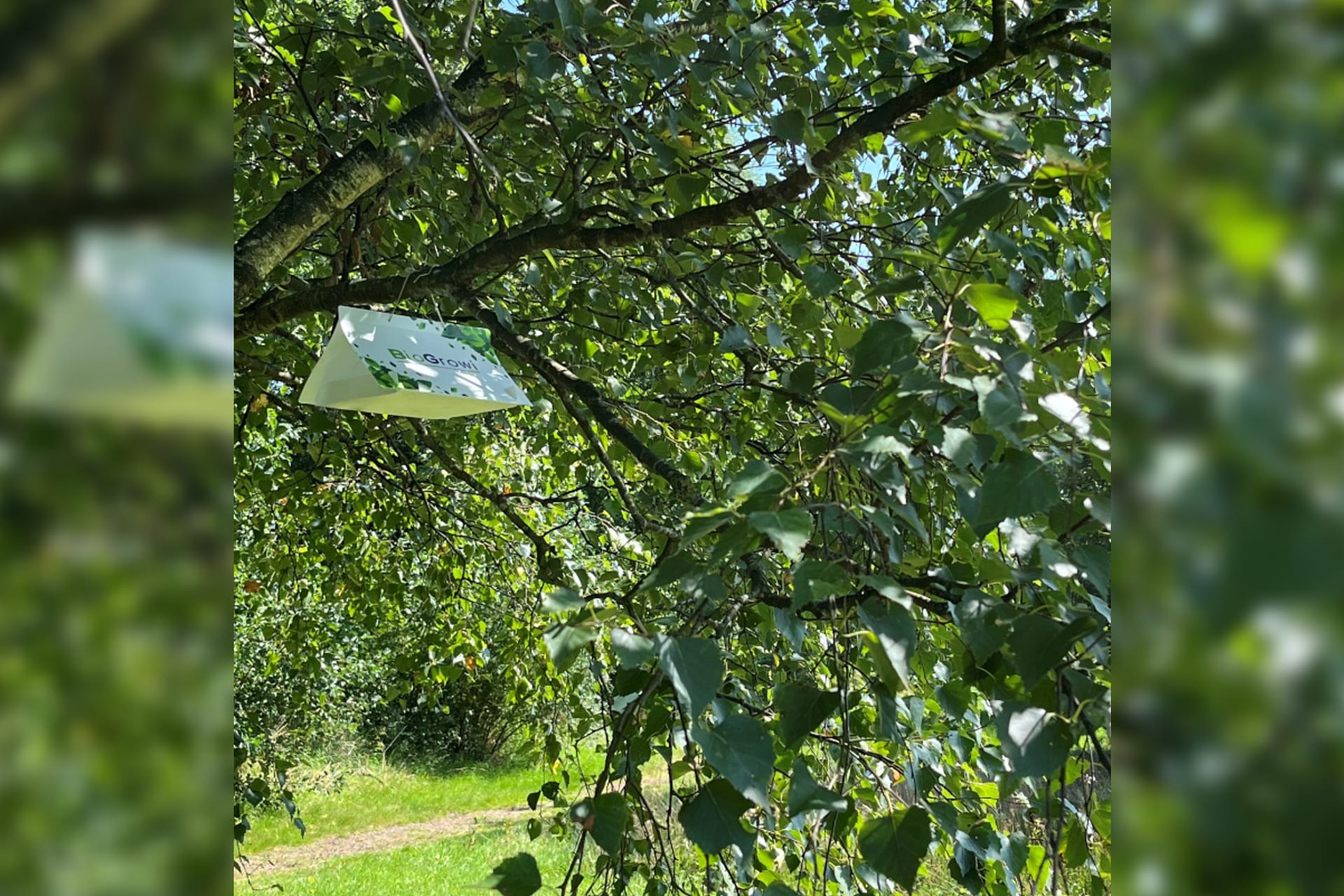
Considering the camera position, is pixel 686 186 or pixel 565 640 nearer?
pixel 565 640

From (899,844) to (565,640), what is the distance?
0.28 meters

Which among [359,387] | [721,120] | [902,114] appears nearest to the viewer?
[359,387]

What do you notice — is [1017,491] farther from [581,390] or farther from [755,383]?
[581,390]

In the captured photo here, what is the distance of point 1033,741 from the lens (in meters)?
0.58

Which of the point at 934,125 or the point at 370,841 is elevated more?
the point at 934,125
